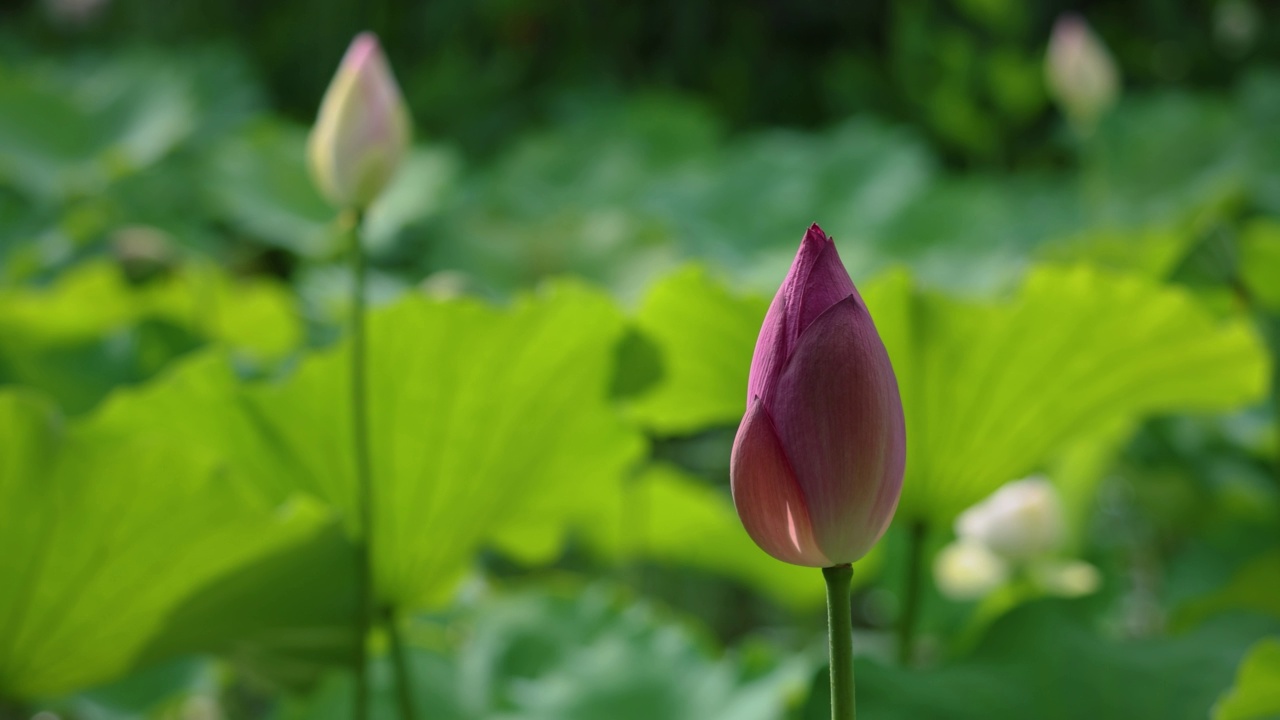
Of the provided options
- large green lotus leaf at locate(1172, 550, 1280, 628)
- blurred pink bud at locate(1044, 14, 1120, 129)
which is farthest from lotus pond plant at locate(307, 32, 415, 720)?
blurred pink bud at locate(1044, 14, 1120, 129)

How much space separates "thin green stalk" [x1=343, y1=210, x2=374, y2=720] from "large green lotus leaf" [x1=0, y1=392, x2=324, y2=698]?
0.03m

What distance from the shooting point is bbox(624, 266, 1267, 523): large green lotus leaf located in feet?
1.67

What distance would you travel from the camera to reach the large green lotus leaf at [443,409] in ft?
1.75

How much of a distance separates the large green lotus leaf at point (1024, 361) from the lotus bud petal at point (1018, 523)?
105 mm

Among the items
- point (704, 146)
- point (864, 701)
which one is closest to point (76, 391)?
point (864, 701)

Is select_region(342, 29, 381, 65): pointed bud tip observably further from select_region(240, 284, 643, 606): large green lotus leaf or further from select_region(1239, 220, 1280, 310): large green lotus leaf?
select_region(1239, 220, 1280, 310): large green lotus leaf

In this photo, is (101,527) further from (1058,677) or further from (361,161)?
(1058,677)

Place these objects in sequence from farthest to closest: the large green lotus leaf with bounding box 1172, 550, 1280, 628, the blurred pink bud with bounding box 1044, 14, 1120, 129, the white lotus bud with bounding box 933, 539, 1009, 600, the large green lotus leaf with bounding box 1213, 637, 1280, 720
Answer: the blurred pink bud with bounding box 1044, 14, 1120, 129 → the white lotus bud with bounding box 933, 539, 1009, 600 → the large green lotus leaf with bounding box 1172, 550, 1280, 628 → the large green lotus leaf with bounding box 1213, 637, 1280, 720

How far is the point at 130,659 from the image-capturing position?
49 cm

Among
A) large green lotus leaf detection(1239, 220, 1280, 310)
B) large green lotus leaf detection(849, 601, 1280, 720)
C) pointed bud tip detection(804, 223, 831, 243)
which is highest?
large green lotus leaf detection(1239, 220, 1280, 310)

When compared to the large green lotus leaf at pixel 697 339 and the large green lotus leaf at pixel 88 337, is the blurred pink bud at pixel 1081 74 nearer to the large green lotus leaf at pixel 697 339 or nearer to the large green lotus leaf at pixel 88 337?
the large green lotus leaf at pixel 697 339

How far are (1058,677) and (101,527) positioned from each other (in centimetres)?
36

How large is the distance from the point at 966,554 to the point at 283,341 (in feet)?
1.71

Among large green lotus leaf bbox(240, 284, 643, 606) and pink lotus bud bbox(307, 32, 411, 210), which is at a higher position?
pink lotus bud bbox(307, 32, 411, 210)
